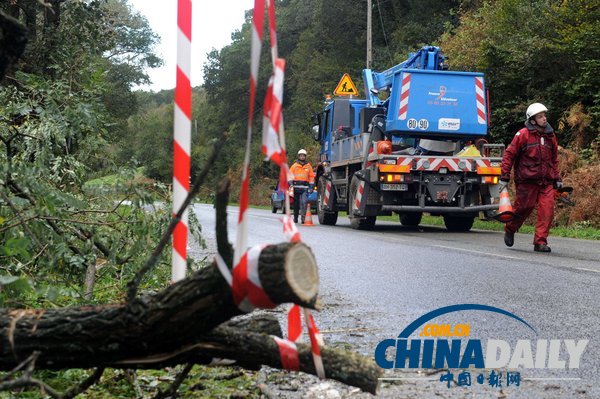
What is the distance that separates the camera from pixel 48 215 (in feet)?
14.7

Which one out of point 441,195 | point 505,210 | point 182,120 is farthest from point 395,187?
point 182,120

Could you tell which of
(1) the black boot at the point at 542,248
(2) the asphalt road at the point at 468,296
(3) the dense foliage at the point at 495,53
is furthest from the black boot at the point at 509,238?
(3) the dense foliage at the point at 495,53

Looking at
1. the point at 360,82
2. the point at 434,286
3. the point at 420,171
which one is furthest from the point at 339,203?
the point at 360,82

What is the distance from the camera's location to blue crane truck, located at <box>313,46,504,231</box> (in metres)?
14.8

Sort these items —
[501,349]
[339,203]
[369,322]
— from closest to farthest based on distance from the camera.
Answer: [501,349] < [369,322] < [339,203]

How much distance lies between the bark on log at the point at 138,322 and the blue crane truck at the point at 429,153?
490 inches

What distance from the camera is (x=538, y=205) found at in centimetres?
1052

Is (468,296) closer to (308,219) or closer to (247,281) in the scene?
(247,281)

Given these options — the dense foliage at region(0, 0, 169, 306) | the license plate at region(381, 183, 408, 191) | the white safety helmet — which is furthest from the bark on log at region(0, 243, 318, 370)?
the license plate at region(381, 183, 408, 191)

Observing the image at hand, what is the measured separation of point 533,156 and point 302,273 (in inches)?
345

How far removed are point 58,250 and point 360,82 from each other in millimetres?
37790

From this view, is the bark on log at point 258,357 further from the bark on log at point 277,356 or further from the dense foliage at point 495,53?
the dense foliage at point 495,53

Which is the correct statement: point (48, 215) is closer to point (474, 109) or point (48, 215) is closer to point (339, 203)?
point (474, 109)

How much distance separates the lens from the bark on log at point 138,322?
2148 millimetres
